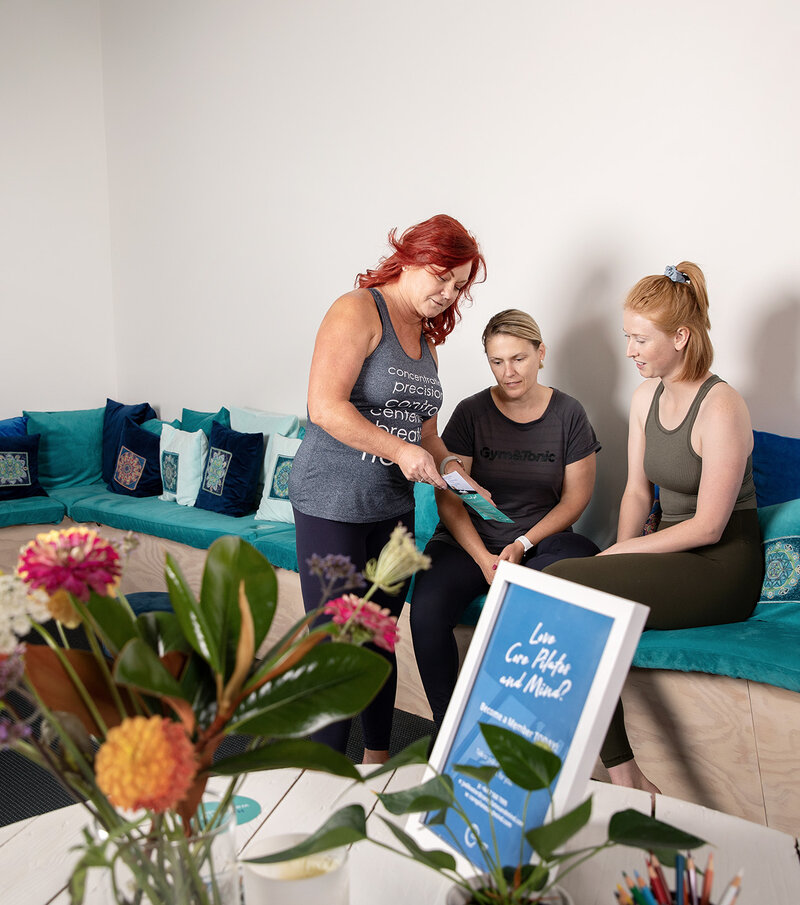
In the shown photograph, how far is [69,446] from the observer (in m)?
4.59

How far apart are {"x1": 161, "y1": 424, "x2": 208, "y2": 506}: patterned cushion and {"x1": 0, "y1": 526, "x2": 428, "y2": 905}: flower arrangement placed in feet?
11.3

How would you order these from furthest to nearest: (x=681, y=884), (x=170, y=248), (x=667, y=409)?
(x=170, y=248)
(x=667, y=409)
(x=681, y=884)

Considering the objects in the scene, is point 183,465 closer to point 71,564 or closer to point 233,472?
point 233,472

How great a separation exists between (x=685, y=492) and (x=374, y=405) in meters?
0.90

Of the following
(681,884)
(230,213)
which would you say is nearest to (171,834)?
(681,884)

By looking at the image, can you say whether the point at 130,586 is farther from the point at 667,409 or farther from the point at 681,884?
the point at 681,884

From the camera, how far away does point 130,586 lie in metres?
3.99

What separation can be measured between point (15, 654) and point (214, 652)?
5.7 inches

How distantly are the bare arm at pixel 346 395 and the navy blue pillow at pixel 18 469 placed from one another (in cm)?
295

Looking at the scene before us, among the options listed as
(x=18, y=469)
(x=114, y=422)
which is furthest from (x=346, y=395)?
(x=114, y=422)

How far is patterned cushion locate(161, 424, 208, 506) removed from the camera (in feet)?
13.3

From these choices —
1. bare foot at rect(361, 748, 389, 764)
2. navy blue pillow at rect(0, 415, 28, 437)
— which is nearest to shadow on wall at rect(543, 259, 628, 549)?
bare foot at rect(361, 748, 389, 764)

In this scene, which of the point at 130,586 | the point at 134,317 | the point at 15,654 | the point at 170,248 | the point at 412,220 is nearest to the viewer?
the point at 15,654

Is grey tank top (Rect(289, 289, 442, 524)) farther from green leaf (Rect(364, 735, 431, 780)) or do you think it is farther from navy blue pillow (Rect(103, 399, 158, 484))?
navy blue pillow (Rect(103, 399, 158, 484))
